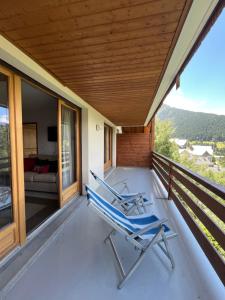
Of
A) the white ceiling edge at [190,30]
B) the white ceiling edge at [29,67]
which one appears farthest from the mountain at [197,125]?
the white ceiling edge at [190,30]

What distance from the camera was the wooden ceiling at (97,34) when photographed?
3.72 ft

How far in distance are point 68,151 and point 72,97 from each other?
1.09 metres

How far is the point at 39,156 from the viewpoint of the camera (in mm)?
4945

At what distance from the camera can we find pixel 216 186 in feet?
5.37

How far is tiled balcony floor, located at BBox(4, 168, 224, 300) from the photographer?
1.46m

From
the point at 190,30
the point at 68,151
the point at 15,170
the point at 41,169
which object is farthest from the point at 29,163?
the point at 190,30

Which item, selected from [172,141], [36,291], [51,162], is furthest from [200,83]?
[36,291]

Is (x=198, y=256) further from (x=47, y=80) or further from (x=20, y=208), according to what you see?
(x=47, y=80)

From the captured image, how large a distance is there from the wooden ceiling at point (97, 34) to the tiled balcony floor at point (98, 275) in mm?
2157

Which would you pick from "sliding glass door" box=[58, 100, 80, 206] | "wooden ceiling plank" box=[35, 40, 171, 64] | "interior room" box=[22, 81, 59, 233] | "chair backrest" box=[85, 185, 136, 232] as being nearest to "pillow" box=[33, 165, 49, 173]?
"interior room" box=[22, 81, 59, 233]

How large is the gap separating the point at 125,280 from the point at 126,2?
220 cm

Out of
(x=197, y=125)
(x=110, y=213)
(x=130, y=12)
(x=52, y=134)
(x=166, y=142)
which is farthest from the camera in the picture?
(x=197, y=125)

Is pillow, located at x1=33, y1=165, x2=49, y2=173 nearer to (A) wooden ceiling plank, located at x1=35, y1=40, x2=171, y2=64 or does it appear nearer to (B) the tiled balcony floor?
(B) the tiled balcony floor

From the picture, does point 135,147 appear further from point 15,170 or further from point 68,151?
point 15,170
